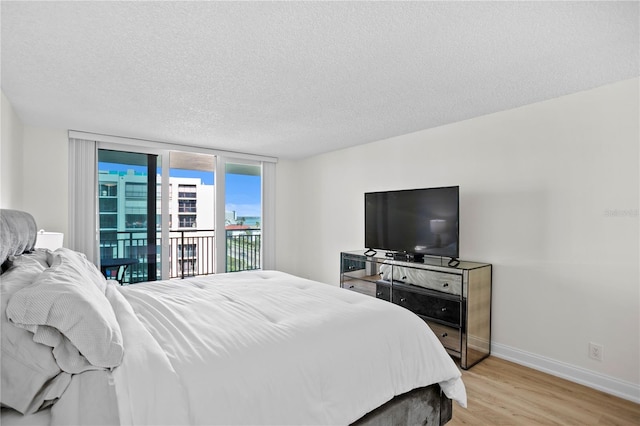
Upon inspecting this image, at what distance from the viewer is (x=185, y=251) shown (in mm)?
6223

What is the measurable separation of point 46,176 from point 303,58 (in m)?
3.56

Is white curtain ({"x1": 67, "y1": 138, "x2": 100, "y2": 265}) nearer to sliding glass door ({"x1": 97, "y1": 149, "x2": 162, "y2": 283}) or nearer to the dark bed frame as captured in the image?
sliding glass door ({"x1": 97, "y1": 149, "x2": 162, "y2": 283})

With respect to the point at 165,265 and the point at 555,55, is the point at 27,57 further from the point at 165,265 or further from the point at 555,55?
the point at 555,55

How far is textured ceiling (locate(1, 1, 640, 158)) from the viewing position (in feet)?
5.38

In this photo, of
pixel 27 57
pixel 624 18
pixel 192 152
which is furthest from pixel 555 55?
pixel 192 152

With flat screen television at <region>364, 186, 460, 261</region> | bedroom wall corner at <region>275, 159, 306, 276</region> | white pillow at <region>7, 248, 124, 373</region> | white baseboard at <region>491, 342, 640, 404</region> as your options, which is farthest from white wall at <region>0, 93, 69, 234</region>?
white baseboard at <region>491, 342, 640, 404</region>

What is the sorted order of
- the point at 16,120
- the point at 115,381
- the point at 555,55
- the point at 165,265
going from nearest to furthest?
the point at 115,381
the point at 555,55
the point at 16,120
the point at 165,265

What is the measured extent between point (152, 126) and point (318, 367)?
11.0 ft

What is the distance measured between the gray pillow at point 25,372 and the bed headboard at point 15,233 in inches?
14.7

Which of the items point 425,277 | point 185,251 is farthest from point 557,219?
point 185,251

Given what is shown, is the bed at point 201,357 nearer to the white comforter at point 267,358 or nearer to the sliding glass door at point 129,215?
the white comforter at point 267,358

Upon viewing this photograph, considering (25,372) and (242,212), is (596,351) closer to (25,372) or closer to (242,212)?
(25,372)

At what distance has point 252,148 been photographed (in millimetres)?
4832

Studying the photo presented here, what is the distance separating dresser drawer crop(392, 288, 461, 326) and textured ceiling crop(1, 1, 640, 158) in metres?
1.82
